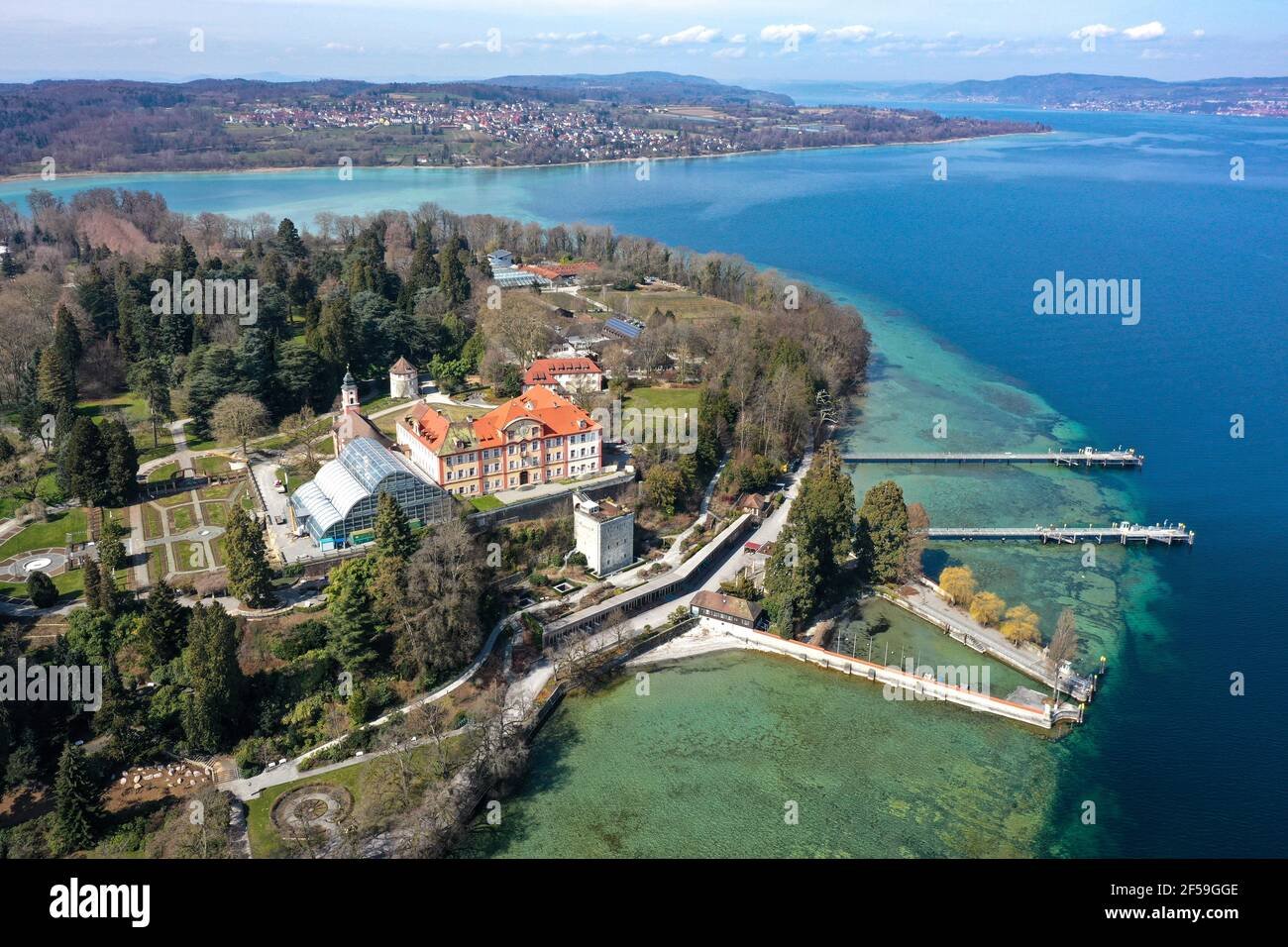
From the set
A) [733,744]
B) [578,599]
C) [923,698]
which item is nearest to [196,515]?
[578,599]

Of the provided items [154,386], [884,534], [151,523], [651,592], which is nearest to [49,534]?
[151,523]

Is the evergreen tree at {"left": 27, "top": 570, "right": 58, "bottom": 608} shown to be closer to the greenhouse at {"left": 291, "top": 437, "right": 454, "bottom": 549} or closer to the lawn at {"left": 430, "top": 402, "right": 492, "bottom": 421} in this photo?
the greenhouse at {"left": 291, "top": 437, "right": 454, "bottom": 549}

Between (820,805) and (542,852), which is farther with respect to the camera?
(820,805)

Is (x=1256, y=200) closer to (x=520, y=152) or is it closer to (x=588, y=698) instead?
(x=520, y=152)

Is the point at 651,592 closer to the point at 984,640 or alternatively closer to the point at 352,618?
the point at 352,618

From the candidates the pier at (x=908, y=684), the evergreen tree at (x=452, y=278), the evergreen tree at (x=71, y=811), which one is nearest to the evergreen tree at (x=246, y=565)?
the evergreen tree at (x=71, y=811)

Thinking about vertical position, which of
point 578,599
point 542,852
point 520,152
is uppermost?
point 520,152
